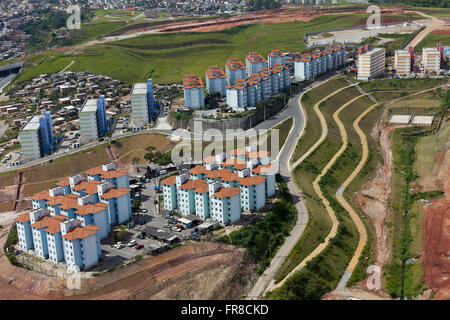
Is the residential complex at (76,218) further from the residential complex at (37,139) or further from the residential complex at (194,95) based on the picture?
the residential complex at (194,95)

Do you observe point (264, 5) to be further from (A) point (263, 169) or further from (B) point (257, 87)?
(A) point (263, 169)

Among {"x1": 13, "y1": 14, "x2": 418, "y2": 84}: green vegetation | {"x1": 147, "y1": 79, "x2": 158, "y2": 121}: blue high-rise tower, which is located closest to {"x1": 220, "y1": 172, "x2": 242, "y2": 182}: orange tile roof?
{"x1": 147, "y1": 79, "x2": 158, "y2": 121}: blue high-rise tower

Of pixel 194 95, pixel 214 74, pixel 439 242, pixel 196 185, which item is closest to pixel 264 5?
pixel 214 74

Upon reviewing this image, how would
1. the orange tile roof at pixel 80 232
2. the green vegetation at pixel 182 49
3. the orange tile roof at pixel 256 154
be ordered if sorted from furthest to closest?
the green vegetation at pixel 182 49, the orange tile roof at pixel 256 154, the orange tile roof at pixel 80 232

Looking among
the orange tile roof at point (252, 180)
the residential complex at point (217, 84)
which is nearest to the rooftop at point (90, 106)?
the residential complex at point (217, 84)

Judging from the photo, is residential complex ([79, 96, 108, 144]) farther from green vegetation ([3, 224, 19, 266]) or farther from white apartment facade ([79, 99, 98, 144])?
green vegetation ([3, 224, 19, 266])

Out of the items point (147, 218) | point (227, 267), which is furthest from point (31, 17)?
point (227, 267)
